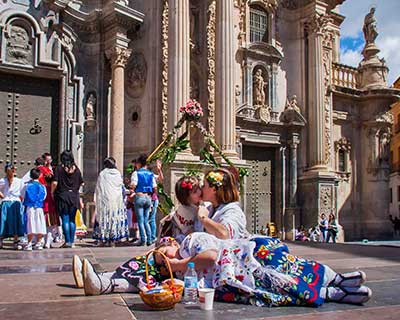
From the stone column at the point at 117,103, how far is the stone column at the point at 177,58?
1.35 meters

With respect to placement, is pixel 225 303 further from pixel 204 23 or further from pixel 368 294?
pixel 204 23

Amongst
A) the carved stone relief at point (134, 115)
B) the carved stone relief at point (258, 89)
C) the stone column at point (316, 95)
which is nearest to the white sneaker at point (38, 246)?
the carved stone relief at point (134, 115)

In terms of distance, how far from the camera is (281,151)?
19844 mm

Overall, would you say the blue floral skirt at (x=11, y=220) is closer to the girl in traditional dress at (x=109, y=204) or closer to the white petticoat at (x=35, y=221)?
the white petticoat at (x=35, y=221)

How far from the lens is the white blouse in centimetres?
979

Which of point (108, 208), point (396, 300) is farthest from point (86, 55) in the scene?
point (396, 300)

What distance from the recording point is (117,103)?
571 inches

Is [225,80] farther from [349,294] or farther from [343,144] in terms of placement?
[349,294]

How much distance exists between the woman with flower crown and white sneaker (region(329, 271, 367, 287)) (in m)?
0.88

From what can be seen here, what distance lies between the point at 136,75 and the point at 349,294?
12.5 meters

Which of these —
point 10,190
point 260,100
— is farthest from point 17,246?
point 260,100

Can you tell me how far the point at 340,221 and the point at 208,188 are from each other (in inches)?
721

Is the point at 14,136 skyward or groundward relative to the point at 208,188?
skyward

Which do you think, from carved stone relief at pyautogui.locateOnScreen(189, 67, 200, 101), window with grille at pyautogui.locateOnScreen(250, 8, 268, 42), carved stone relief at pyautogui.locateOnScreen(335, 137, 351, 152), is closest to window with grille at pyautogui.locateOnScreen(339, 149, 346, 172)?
carved stone relief at pyautogui.locateOnScreen(335, 137, 351, 152)
